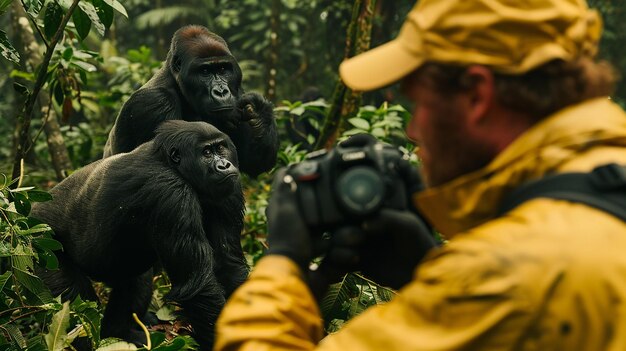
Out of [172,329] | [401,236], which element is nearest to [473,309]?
[401,236]

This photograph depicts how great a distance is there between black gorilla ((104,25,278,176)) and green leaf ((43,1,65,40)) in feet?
4.40

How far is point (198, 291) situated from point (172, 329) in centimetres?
91

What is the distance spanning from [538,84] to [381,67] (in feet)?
1.01

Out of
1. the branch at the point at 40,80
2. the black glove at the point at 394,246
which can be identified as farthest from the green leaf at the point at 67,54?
the black glove at the point at 394,246

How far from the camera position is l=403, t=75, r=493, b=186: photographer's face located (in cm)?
159

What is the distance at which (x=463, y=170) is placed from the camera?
1643 millimetres

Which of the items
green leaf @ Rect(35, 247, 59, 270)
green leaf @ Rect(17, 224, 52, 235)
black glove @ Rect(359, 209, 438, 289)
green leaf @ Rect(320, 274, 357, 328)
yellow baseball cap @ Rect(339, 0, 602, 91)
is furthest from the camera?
green leaf @ Rect(320, 274, 357, 328)

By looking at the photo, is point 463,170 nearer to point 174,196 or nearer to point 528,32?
point 528,32

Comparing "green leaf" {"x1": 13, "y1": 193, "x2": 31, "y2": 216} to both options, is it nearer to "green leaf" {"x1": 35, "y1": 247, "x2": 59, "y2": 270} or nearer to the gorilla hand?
"green leaf" {"x1": 35, "y1": 247, "x2": 59, "y2": 270}

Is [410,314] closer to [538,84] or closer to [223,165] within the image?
[538,84]

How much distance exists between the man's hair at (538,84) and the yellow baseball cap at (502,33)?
0.02 metres

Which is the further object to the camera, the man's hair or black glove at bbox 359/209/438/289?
black glove at bbox 359/209/438/289

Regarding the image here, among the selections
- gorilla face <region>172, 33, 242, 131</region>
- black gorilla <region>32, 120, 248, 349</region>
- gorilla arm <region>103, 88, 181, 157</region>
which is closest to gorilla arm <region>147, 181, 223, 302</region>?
black gorilla <region>32, 120, 248, 349</region>

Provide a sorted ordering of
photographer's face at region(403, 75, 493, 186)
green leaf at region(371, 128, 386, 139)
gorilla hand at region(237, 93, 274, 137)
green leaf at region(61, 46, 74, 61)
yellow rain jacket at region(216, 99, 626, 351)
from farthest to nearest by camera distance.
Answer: gorilla hand at region(237, 93, 274, 137) < green leaf at region(371, 128, 386, 139) < green leaf at region(61, 46, 74, 61) < photographer's face at region(403, 75, 493, 186) < yellow rain jacket at region(216, 99, 626, 351)
